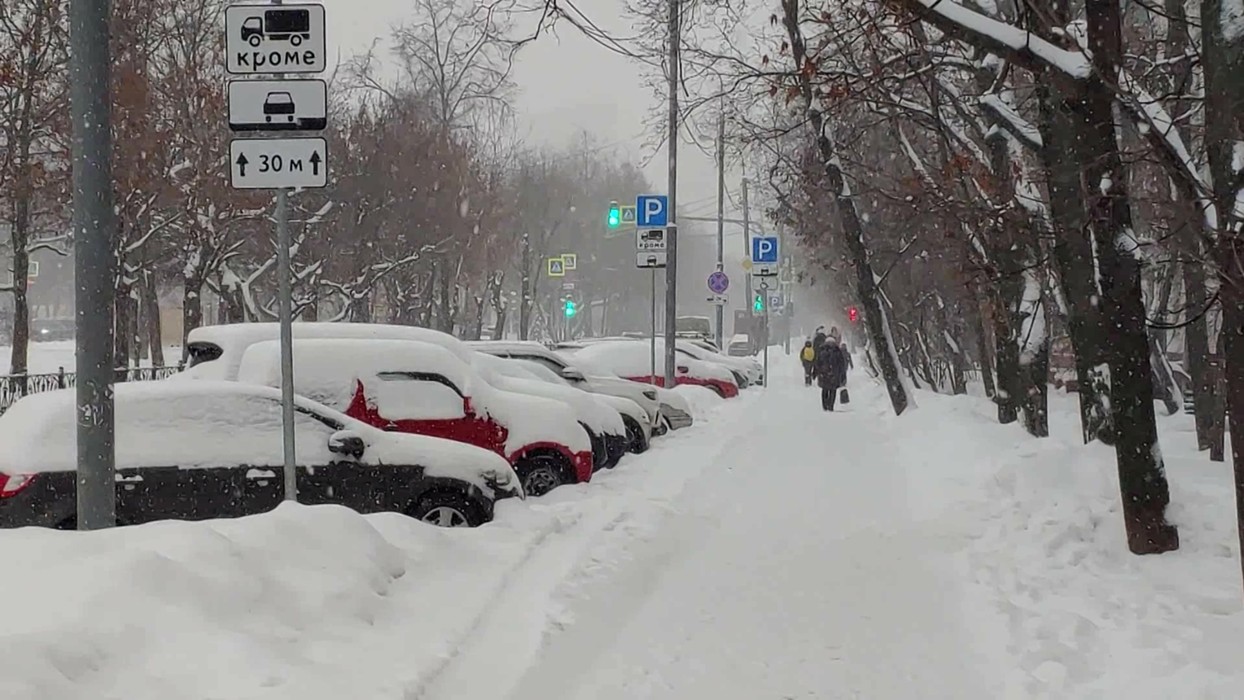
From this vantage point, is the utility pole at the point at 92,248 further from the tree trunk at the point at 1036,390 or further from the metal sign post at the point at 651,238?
the metal sign post at the point at 651,238

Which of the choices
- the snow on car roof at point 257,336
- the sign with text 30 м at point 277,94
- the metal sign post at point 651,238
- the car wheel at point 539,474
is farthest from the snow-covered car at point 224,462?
the metal sign post at point 651,238

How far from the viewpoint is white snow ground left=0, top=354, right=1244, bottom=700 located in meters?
4.96

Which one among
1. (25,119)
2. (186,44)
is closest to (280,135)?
(25,119)

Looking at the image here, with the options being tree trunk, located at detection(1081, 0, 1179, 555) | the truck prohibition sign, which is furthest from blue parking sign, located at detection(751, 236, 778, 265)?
the truck prohibition sign

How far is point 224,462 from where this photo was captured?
8.98 meters

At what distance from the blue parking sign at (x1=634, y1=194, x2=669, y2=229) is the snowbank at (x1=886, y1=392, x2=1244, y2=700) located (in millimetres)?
9403

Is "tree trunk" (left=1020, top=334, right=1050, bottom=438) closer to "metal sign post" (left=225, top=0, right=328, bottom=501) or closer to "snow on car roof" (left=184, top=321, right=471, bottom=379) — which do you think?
"snow on car roof" (left=184, top=321, right=471, bottom=379)

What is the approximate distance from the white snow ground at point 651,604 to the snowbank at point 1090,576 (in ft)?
0.08

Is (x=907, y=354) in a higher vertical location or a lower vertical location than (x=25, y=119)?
lower

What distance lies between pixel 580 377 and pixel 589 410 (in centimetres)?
341

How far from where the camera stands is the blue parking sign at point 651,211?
2115 centimetres

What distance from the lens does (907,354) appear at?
113ft

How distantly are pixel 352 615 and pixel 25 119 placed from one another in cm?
1786

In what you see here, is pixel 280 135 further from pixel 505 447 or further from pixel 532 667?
pixel 505 447
